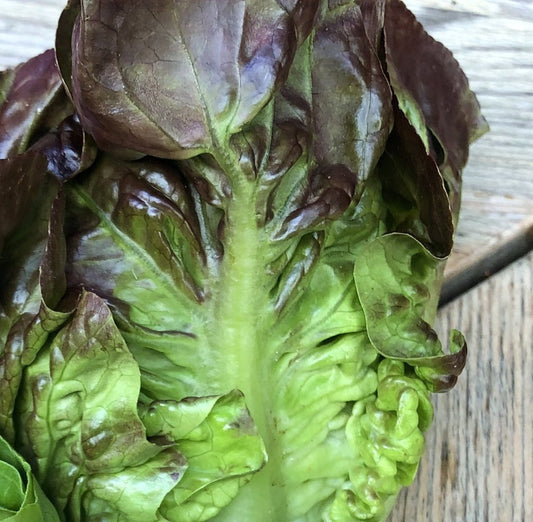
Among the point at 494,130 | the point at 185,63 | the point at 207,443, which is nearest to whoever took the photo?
the point at 185,63

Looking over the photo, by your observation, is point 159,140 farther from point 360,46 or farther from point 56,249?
point 360,46

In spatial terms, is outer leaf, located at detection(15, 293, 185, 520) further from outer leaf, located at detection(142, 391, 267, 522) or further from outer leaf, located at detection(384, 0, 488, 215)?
outer leaf, located at detection(384, 0, 488, 215)

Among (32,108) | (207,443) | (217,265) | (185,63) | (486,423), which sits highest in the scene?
(185,63)

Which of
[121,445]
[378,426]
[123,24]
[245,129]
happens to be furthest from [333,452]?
[123,24]

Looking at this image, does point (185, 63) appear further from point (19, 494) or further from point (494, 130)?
point (494, 130)

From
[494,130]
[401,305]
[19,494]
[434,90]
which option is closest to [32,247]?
[19,494]

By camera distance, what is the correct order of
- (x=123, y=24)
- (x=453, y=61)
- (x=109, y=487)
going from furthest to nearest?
1. (x=453, y=61)
2. (x=109, y=487)
3. (x=123, y=24)
